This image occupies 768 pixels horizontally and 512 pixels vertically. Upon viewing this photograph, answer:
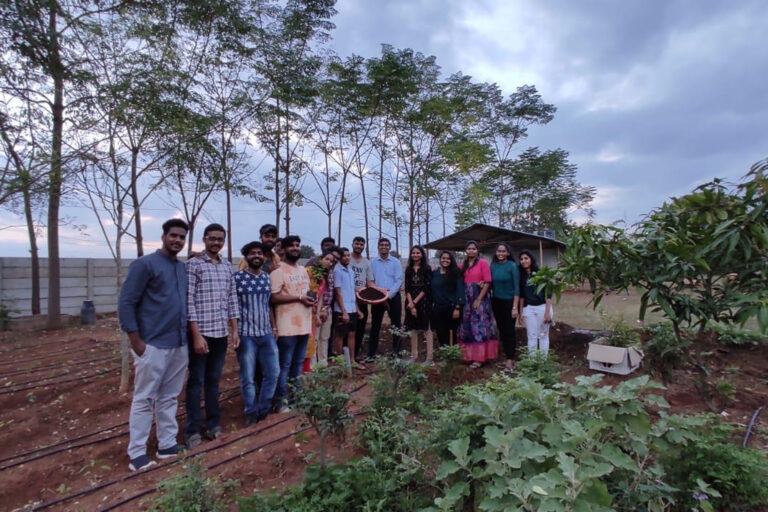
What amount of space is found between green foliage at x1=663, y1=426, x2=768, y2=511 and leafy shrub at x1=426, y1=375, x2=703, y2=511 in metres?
0.08

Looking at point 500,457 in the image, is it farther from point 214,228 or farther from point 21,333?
point 21,333

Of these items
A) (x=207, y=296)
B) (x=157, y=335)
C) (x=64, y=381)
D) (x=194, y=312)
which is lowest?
(x=64, y=381)

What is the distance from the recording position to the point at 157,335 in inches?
107

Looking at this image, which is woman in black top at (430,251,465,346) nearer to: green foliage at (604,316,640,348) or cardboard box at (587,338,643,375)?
cardboard box at (587,338,643,375)

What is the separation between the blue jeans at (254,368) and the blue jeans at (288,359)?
109 mm

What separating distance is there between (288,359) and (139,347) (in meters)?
1.24

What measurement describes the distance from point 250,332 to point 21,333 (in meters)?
7.32

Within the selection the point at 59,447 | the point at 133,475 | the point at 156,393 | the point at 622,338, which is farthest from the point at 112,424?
the point at 622,338

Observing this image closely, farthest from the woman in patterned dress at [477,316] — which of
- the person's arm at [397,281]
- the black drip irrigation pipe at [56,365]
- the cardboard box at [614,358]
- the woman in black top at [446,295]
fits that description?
the black drip irrigation pipe at [56,365]

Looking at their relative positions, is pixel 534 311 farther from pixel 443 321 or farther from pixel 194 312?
pixel 194 312

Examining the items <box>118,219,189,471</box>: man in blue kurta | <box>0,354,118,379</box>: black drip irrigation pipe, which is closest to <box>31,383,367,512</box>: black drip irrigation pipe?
<box>118,219,189,471</box>: man in blue kurta

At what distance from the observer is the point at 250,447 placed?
2758mm

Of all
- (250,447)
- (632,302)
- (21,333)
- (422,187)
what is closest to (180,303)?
(250,447)

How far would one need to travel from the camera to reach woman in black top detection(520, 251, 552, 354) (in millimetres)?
4289
